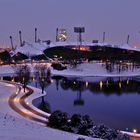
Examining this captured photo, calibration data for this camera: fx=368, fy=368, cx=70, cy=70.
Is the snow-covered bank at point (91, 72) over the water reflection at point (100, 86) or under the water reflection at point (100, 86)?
over

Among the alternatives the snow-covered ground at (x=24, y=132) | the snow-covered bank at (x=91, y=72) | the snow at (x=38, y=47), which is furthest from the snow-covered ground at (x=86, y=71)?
the snow-covered ground at (x=24, y=132)

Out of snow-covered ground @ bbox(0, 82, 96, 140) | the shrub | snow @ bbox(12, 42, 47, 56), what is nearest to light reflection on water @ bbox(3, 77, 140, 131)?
the shrub

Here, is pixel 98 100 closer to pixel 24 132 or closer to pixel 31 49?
pixel 24 132

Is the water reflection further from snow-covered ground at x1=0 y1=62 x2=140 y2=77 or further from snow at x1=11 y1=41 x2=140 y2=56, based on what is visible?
snow at x1=11 y1=41 x2=140 y2=56

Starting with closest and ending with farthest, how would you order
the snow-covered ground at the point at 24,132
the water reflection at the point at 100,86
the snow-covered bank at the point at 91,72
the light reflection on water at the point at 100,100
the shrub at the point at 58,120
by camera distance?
the snow-covered ground at the point at 24,132 → the shrub at the point at 58,120 → the light reflection on water at the point at 100,100 → the water reflection at the point at 100,86 → the snow-covered bank at the point at 91,72

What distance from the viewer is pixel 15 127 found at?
89.9ft

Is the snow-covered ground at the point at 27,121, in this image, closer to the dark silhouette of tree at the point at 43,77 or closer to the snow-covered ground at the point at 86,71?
the snow-covered ground at the point at 86,71

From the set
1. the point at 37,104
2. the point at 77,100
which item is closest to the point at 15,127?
the point at 37,104

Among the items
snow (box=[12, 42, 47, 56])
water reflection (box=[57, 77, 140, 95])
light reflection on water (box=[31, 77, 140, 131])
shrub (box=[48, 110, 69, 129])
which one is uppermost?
snow (box=[12, 42, 47, 56])

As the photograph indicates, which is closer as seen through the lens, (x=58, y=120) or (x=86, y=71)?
(x=58, y=120)

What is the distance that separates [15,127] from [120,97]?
40.5 m

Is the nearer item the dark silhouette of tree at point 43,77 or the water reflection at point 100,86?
the dark silhouette of tree at point 43,77

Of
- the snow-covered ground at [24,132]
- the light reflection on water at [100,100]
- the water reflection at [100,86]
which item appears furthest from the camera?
the water reflection at [100,86]

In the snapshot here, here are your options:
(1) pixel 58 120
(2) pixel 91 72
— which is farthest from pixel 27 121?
(2) pixel 91 72
